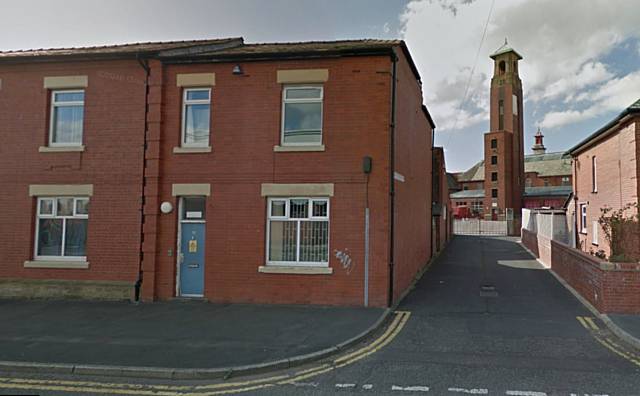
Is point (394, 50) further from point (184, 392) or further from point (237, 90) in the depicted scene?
point (184, 392)

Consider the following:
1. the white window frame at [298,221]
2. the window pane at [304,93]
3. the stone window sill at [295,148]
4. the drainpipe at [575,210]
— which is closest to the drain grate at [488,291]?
the white window frame at [298,221]

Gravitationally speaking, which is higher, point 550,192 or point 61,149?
point 550,192

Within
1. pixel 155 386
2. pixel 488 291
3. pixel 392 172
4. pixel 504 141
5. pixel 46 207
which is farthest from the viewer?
pixel 504 141

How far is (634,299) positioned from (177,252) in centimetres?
990

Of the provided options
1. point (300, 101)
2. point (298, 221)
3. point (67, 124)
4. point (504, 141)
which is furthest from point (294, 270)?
point (504, 141)

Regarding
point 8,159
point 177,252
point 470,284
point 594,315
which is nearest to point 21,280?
point 8,159

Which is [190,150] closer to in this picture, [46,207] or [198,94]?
[198,94]

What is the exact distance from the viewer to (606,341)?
21.1 ft

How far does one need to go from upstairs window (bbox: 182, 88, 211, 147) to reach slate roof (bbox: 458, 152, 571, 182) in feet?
230

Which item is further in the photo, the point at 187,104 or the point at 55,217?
the point at 55,217

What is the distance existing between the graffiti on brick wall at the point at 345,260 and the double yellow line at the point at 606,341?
4645mm

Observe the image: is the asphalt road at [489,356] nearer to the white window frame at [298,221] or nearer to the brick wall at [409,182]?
the brick wall at [409,182]

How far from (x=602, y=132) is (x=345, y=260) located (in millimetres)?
12099

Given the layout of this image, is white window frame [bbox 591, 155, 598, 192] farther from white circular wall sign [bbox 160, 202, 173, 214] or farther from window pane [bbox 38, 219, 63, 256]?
window pane [bbox 38, 219, 63, 256]
